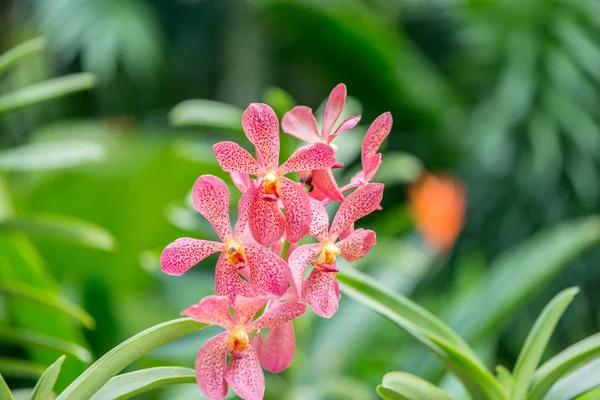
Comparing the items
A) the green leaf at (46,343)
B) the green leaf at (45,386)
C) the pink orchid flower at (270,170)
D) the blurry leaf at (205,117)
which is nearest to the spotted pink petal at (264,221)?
the pink orchid flower at (270,170)

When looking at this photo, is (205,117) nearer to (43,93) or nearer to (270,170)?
(43,93)

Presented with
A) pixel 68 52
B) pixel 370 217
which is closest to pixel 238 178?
pixel 370 217

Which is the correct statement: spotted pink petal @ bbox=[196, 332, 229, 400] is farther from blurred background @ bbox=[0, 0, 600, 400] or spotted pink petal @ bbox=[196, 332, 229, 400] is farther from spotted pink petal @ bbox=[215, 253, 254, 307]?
blurred background @ bbox=[0, 0, 600, 400]

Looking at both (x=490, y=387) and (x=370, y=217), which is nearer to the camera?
(x=490, y=387)

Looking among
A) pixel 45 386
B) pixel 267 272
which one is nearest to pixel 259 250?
pixel 267 272

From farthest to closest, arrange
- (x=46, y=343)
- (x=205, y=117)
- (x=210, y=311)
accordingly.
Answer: (x=205, y=117) → (x=46, y=343) → (x=210, y=311)

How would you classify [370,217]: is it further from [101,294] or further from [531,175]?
[101,294]
